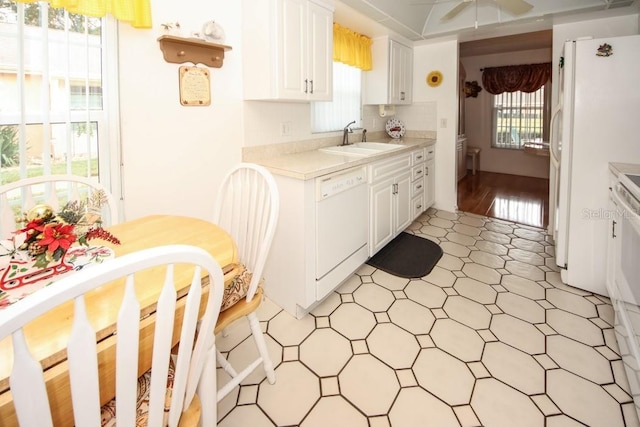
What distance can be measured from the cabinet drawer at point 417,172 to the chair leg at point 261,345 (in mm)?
2370

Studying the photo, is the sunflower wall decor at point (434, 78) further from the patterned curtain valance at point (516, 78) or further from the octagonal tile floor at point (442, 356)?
the patterned curtain valance at point (516, 78)

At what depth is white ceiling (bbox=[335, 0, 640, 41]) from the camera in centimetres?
278

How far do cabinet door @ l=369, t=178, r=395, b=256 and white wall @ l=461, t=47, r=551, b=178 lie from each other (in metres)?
4.94

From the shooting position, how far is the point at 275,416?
4.61ft

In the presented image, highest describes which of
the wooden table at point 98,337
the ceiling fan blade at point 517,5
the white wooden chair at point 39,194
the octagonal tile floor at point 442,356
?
the ceiling fan blade at point 517,5

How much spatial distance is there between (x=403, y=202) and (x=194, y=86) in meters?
2.02

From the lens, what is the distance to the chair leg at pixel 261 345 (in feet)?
4.83

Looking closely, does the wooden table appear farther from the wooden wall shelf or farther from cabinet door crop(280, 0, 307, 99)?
cabinet door crop(280, 0, 307, 99)

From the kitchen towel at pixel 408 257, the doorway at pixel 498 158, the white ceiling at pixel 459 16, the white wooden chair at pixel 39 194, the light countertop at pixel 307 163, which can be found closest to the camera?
the white wooden chair at pixel 39 194

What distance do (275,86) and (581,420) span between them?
2.23 meters

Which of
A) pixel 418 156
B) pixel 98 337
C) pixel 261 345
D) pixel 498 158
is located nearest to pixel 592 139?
pixel 418 156

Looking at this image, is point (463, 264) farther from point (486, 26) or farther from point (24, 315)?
point (24, 315)

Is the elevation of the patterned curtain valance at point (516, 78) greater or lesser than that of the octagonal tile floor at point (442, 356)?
greater

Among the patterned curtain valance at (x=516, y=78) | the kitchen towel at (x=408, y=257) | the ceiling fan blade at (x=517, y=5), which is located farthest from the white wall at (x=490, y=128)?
the kitchen towel at (x=408, y=257)
